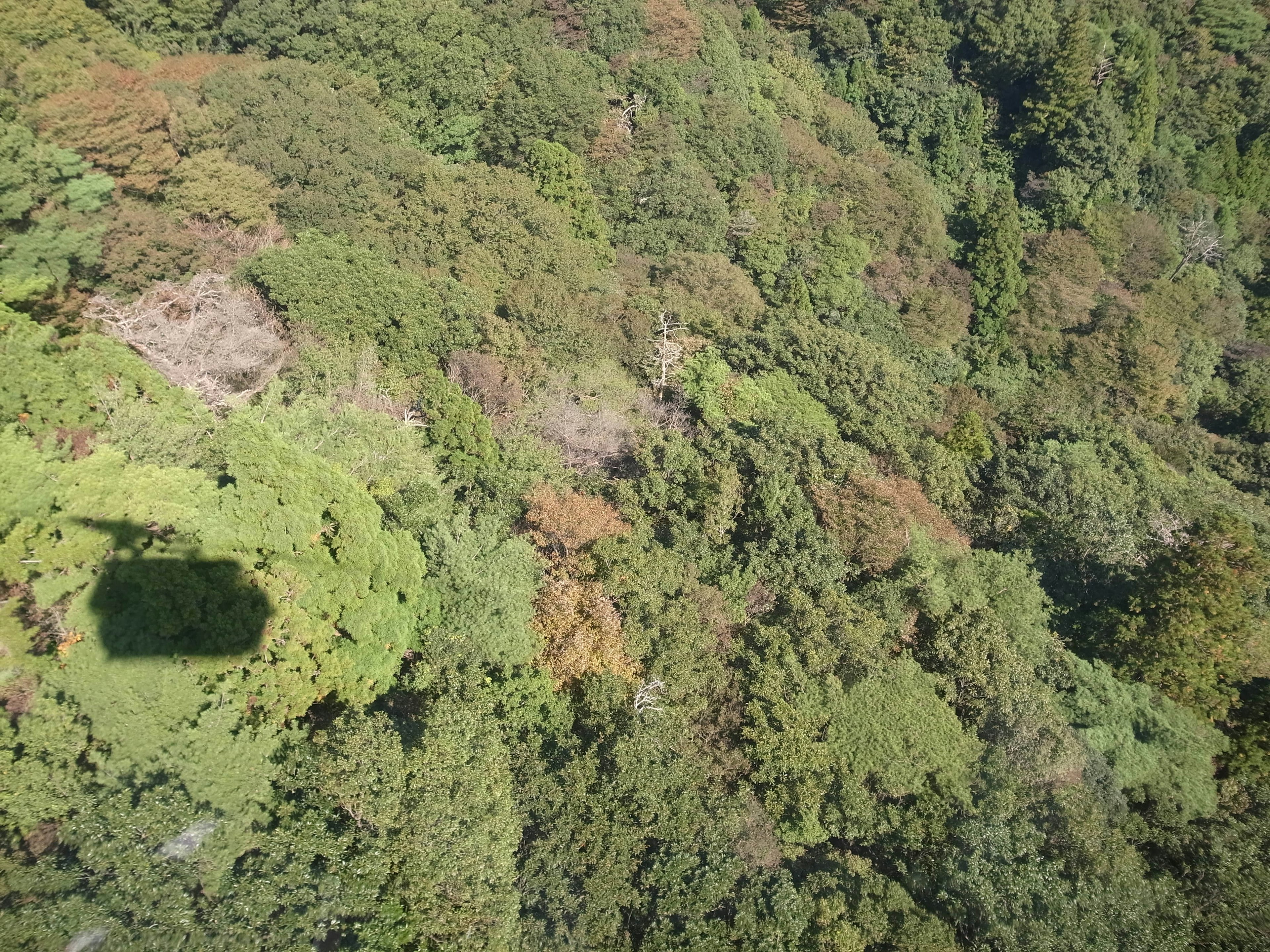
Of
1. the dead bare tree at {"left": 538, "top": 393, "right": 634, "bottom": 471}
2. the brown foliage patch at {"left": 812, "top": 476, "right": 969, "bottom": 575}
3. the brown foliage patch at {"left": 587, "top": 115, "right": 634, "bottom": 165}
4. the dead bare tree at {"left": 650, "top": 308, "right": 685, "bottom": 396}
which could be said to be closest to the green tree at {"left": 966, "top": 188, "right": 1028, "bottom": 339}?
the dead bare tree at {"left": 650, "top": 308, "right": 685, "bottom": 396}

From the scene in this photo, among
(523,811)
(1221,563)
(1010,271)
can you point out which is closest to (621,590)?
(523,811)

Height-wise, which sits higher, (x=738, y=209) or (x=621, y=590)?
(x=738, y=209)

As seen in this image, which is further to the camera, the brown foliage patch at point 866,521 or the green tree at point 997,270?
the green tree at point 997,270

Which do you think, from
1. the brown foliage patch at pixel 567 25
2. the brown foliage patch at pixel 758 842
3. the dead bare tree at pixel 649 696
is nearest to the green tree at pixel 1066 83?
the brown foliage patch at pixel 567 25

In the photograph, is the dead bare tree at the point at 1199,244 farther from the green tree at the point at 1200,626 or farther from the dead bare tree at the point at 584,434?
the dead bare tree at the point at 584,434

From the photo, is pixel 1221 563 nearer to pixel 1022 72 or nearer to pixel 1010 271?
pixel 1010 271
